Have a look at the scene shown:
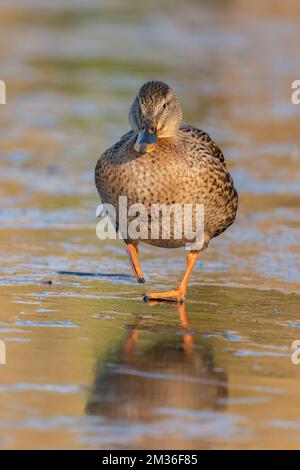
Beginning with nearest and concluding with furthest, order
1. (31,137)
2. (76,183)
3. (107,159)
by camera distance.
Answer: (107,159) → (76,183) → (31,137)

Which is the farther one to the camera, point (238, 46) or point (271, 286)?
point (238, 46)

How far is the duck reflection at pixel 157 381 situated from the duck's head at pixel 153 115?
134 centimetres

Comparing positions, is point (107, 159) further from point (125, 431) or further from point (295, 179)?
point (295, 179)

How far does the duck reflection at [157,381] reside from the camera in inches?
197

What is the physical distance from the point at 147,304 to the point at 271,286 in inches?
37.9

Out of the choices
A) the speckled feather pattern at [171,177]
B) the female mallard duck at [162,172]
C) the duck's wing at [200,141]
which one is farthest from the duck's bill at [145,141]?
the duck's wing at [200,141]

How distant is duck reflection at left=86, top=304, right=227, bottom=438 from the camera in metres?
5.00

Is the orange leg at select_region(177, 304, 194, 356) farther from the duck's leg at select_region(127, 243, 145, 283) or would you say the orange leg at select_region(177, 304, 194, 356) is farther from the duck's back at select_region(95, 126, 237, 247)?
the duck's back at select_region(95, 126, 237, 247)

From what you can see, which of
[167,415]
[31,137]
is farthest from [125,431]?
[31,137]

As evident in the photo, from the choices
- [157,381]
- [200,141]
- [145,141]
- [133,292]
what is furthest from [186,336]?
[200,141]

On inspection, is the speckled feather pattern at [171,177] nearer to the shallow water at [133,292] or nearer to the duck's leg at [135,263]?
the duck's leg at [135,263]

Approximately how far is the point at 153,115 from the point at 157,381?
7.59ft

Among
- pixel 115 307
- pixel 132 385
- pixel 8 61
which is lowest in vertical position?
pixel 132 385

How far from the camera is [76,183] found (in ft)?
37.9
